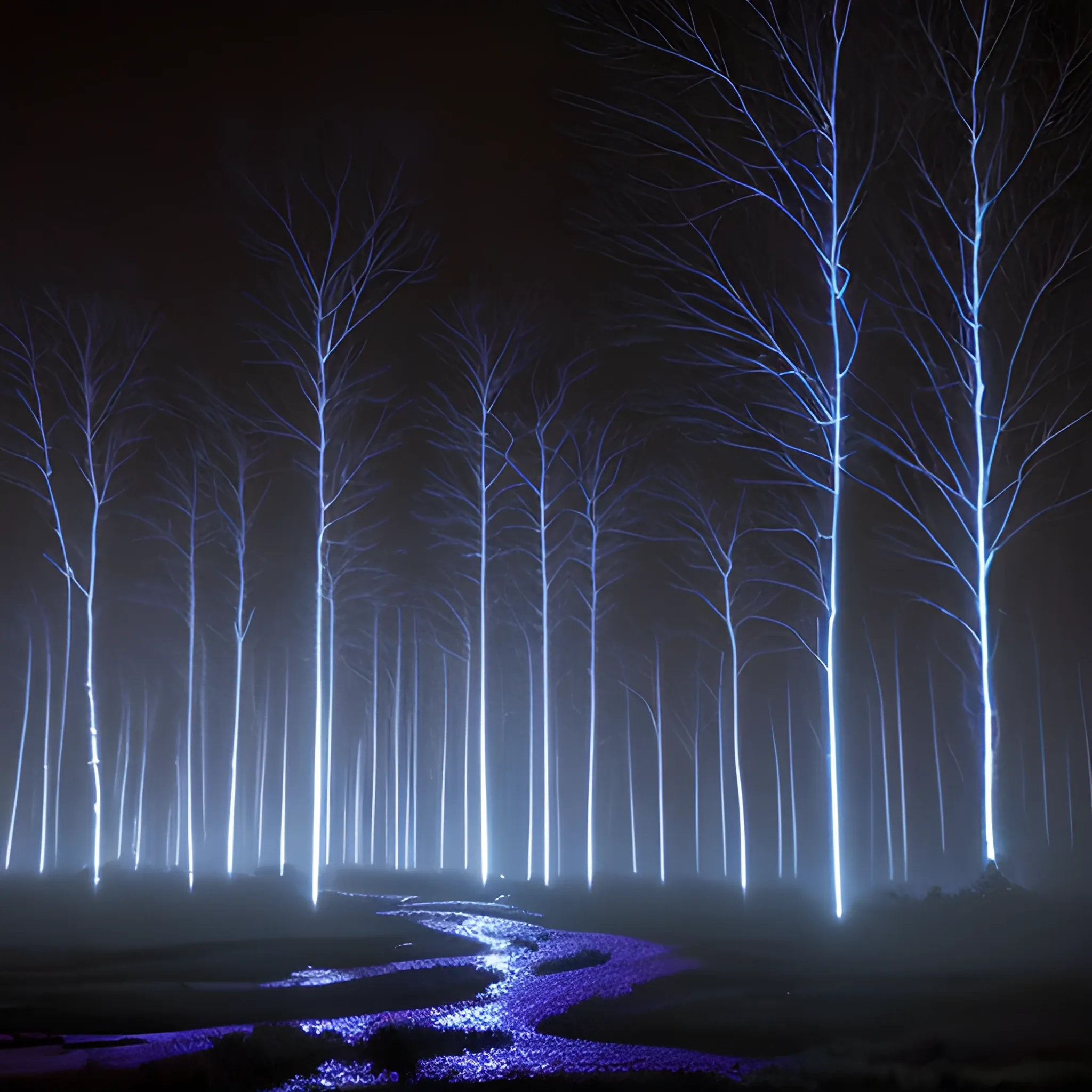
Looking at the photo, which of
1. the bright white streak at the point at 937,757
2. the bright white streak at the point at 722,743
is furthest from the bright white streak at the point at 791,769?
the bright white streak at the point at 937,757

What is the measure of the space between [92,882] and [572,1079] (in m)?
18.4

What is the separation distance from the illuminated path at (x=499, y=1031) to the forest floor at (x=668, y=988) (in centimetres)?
15

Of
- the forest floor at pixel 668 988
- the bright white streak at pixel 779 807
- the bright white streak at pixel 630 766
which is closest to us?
the forest floor at pixel 668 988

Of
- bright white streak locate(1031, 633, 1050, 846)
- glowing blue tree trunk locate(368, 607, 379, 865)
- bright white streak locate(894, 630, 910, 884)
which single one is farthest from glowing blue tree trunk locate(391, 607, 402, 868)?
bright white streak locate(1031, 633, 1050, 846)

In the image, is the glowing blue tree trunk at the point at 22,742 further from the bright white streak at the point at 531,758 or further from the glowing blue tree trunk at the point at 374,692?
the bright white streak at the point at 531,758

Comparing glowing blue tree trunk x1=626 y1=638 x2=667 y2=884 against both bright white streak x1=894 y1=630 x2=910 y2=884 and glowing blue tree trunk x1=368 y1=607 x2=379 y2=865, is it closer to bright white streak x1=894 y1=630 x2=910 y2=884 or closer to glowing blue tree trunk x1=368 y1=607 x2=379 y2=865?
bright white streak x1=894 y1=630 x2=910 y2=884

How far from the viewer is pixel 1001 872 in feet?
42.8

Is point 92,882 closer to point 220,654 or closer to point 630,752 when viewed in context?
point 220,654

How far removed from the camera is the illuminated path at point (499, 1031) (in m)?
6.82

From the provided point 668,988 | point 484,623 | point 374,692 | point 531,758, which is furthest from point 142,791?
point 668,988

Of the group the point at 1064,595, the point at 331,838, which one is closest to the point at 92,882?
the point at 331,838

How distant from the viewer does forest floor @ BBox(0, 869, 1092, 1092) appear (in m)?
6.62

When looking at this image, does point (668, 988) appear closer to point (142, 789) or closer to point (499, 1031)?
point (499, 1031)

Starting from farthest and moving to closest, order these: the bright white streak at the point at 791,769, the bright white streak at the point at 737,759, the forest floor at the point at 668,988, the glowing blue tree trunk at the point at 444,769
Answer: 1. the glowing blue tree trunk at the point at 444,769
2. the bright white streak at the point at 791,769
3. the bright white streak at the point at 737,759
4. the forest floor at the point at 668,988
